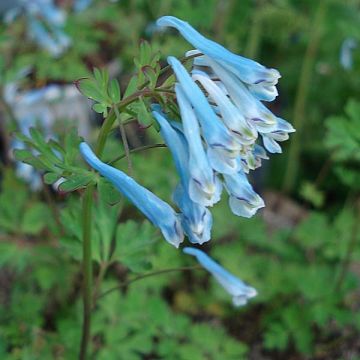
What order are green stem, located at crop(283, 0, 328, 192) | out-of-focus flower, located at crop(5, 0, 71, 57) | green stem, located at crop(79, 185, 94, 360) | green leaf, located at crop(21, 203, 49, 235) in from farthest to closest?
green stem, located at crop(283, 0, 328, 192) → out-of-focus flower, located at crop(5, 0, 71, 57) → green leaf, located at crop(21, 203, 49, 235) → green stem, located at crop(79, 185, 94, 360)

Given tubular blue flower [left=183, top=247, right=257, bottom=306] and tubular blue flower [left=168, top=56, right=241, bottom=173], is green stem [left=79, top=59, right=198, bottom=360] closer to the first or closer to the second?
tubular blue flower [left=168, top=56, right=241, bottom=173]

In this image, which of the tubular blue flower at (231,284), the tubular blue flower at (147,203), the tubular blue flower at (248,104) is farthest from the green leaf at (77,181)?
the tubular blue flower at (231,284)

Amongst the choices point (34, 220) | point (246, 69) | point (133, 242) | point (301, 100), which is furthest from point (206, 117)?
point (301, 100)

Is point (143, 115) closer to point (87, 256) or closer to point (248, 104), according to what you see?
point (248, 104)

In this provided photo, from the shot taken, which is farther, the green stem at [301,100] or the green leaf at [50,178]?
the green stem at [301,100]

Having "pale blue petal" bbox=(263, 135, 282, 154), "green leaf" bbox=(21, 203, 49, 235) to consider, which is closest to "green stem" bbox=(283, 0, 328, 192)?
"green leaf" bbox=(21, 203, 49, 235)

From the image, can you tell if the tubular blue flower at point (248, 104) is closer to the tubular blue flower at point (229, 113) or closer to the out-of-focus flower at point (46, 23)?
the tubular blue flower at point (229, 113)
